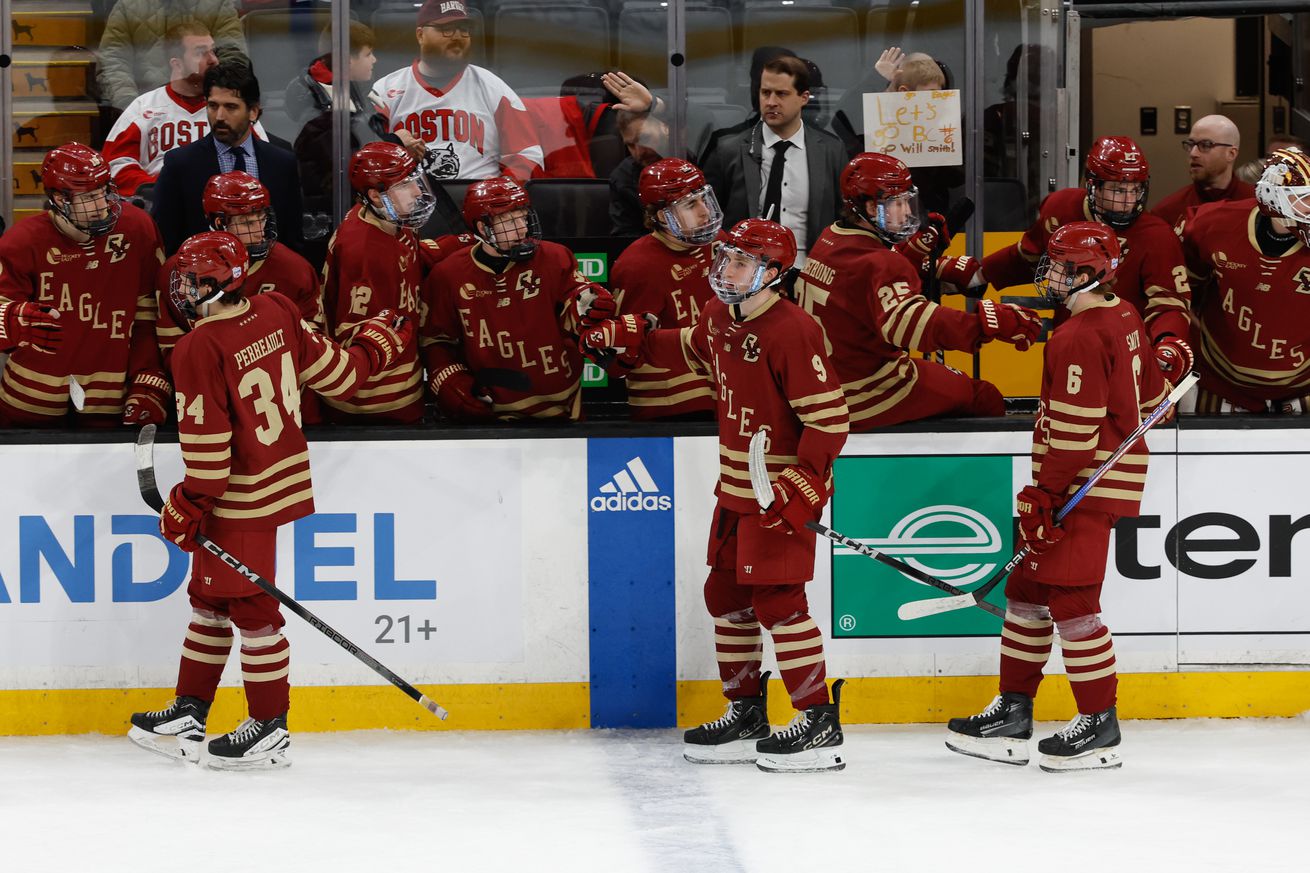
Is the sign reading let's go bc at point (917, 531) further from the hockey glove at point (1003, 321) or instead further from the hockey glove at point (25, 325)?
the hockey glove at point (25, 325)

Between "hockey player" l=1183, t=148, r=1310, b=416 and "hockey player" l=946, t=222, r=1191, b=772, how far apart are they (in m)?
0.65

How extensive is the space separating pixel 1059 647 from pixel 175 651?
229 centimetres

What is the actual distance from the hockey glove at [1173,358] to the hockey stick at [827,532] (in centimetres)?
74

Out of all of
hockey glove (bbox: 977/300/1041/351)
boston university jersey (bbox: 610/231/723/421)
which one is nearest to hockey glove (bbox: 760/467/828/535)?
hockey glove (bbox: 977/300/1041/351)

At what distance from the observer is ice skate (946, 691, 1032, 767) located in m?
4.21

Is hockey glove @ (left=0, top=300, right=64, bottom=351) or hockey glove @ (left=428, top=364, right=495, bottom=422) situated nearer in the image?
hockey glove @ (left=0, top=300, right=64, bottom=351)

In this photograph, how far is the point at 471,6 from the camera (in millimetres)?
5488

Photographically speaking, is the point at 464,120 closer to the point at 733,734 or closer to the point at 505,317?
the point at 505,317

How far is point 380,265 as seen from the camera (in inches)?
181

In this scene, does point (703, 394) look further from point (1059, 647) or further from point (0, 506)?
point (0, 506)

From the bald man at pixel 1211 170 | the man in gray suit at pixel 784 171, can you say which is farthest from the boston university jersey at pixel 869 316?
the bald man at pixel 1211 170

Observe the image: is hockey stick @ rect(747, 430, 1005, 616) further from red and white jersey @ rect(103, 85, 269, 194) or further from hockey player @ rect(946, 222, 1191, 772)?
red and white jersey @ rect(103, 85, 269, 194)

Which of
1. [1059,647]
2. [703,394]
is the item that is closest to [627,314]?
[703,394]

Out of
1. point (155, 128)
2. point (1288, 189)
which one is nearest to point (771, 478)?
point (1288, 189)
